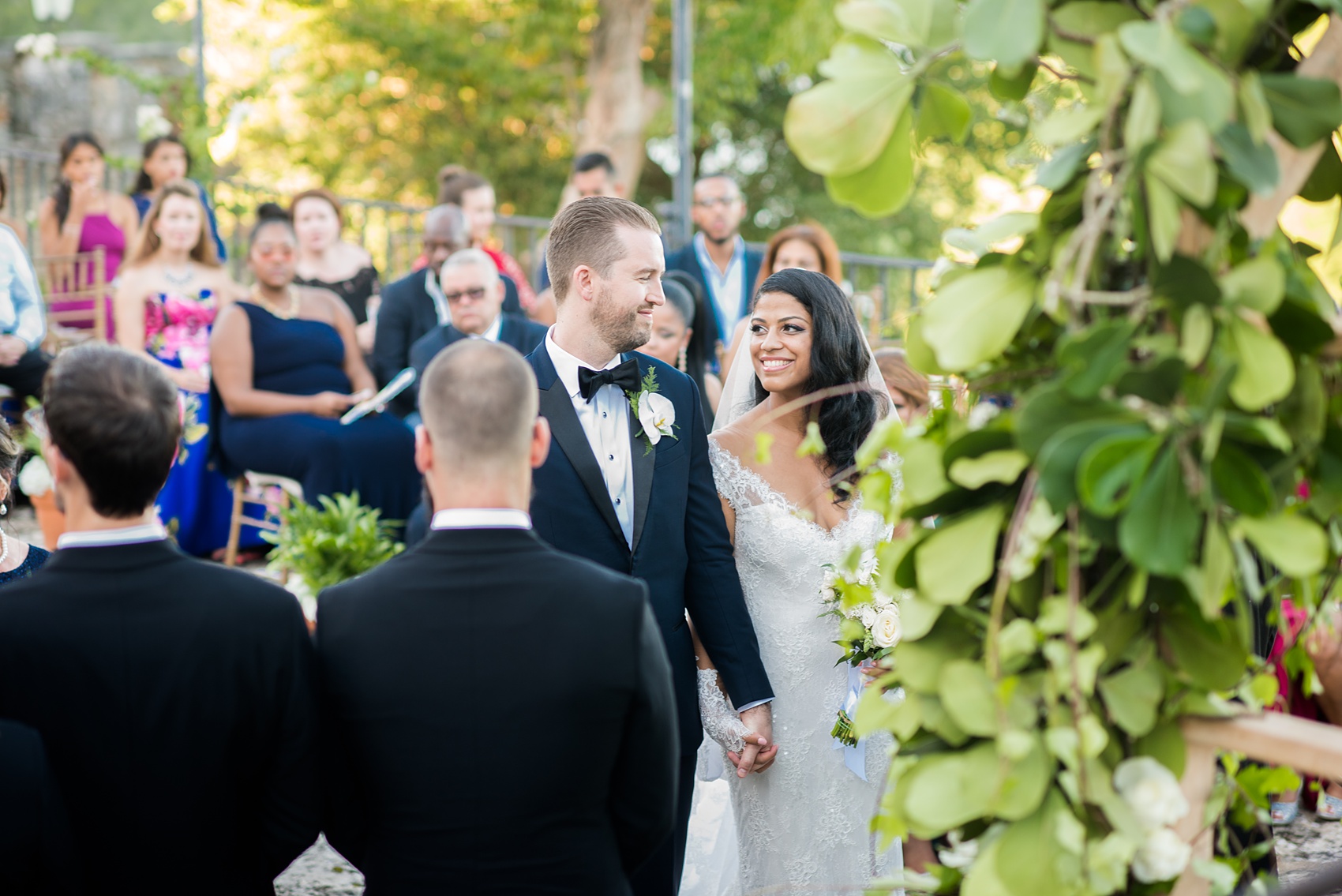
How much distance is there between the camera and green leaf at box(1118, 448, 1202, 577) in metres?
1.33

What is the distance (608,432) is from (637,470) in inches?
5.2

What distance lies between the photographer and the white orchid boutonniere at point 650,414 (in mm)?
3098

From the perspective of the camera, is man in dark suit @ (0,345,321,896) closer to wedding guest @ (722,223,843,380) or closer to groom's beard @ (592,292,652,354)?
groom's beard @ (592,292,652,354)

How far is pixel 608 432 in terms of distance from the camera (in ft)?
10.3

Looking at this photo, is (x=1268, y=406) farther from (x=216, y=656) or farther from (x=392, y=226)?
(x=392, y=226)

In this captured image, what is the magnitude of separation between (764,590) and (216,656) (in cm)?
189

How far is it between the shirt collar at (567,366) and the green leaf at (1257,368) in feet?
6.28

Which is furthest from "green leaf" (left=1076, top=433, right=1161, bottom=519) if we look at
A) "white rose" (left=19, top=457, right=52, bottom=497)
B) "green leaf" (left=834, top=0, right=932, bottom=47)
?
"white rose" (left=19, top=457, right=52, bottom=497)

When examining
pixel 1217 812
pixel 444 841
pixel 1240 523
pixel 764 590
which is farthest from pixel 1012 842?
pixel 764 590

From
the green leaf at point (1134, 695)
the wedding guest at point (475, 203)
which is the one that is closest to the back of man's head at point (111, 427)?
the green leaf at point (1134, 695)

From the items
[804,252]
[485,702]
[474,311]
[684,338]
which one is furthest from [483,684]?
[804,252]

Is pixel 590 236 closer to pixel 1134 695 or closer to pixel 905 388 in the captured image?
pixel 905 388

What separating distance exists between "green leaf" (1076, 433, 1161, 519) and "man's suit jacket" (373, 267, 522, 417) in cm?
560

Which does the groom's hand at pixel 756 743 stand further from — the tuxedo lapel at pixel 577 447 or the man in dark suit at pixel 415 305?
the man in dark suit at pixel 415 305
